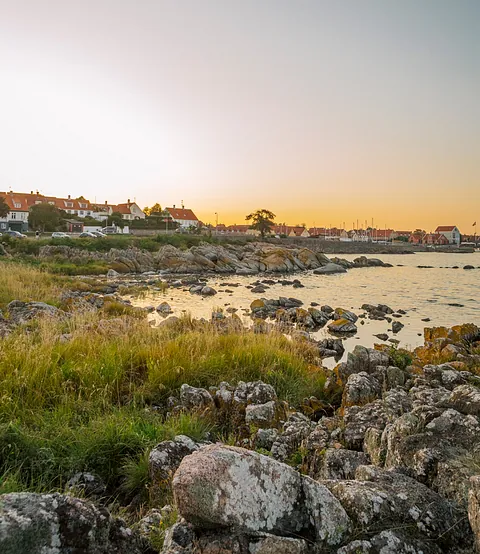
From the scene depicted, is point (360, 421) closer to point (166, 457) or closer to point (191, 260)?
point (166, 457)

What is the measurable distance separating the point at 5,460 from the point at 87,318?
27.4 feet

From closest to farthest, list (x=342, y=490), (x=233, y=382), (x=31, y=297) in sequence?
(x=342, y=490) → (x=233, y=382) → (x=31, y=297)

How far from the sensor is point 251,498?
242cm

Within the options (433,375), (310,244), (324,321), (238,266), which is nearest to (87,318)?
(433,375)

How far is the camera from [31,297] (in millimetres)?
19797

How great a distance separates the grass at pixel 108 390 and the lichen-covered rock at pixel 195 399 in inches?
14.7

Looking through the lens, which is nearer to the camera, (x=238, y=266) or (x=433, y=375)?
(x=433, y=375)

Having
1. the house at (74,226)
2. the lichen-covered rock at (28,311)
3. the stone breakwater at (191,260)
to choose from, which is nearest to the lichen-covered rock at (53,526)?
the lichen-covered rock at (28,311)

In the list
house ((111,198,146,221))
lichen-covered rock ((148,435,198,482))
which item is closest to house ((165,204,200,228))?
house ((111,198,146,221))

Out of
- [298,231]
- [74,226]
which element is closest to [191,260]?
[74,226]

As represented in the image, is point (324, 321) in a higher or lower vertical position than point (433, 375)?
lower

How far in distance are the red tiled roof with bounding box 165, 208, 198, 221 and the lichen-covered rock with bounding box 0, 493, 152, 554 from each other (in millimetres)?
141492

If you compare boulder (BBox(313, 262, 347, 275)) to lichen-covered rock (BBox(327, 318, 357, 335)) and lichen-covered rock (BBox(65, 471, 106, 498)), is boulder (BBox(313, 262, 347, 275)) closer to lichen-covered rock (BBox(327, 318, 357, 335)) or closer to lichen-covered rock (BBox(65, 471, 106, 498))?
lichen-covered rock (BBox(327, 318, 357, 335))

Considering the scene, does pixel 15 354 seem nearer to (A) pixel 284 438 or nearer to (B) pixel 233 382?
Answer: (B) pixel 233 382
